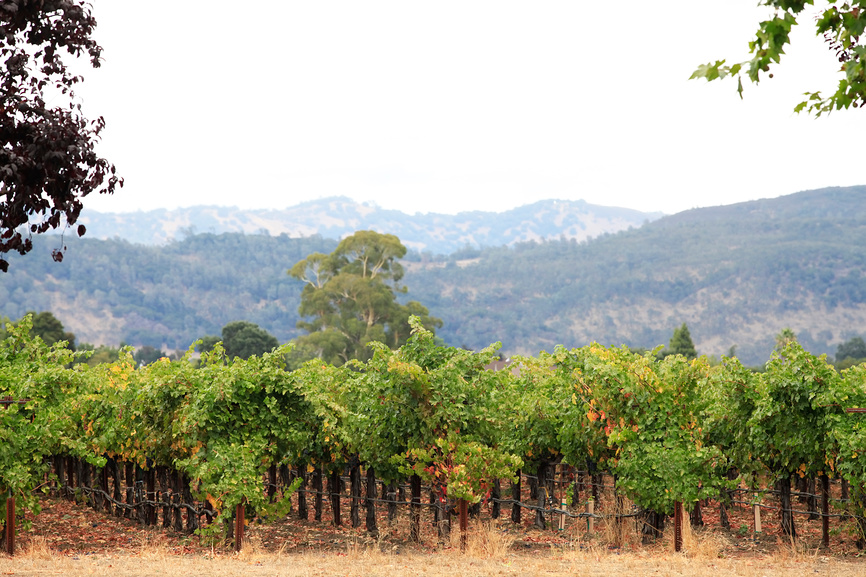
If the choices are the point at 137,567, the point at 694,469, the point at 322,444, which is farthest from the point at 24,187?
the point at 694,469

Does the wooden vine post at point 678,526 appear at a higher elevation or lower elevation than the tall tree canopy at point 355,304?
lower

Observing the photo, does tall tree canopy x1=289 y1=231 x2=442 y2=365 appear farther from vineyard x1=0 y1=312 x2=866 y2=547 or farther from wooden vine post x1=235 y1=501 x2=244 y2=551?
wooden vine post x1=235 y1=501 x2=244 y2=551

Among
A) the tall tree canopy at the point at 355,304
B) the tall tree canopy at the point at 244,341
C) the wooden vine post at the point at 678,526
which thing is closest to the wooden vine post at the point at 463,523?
the wooden vine post at the point at 678,526

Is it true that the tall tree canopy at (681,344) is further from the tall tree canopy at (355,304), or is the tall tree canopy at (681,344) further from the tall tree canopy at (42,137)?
the tall tree canopy at (42,137)

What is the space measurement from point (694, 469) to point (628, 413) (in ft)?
5.05

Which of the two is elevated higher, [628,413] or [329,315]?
[329,315]

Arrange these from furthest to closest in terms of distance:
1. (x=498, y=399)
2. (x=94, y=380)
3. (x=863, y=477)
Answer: (x=94, y=380), (x=498, y=399), (x=863, y=477)

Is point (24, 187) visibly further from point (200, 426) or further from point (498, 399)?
point (498, 399)

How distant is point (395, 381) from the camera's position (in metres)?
→ 15.2

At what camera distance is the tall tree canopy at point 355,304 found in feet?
216

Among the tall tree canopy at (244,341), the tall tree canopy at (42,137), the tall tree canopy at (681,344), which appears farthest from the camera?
the tall tree canopy at (244,341)

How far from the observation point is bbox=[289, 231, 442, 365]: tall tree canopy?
6569 cm

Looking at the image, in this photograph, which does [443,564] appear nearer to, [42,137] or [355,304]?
[42,137]

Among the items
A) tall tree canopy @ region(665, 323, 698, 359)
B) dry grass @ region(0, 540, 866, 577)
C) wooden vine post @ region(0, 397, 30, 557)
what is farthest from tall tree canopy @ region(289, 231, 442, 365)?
dry grass @ region(0, 540, 866, 577)
